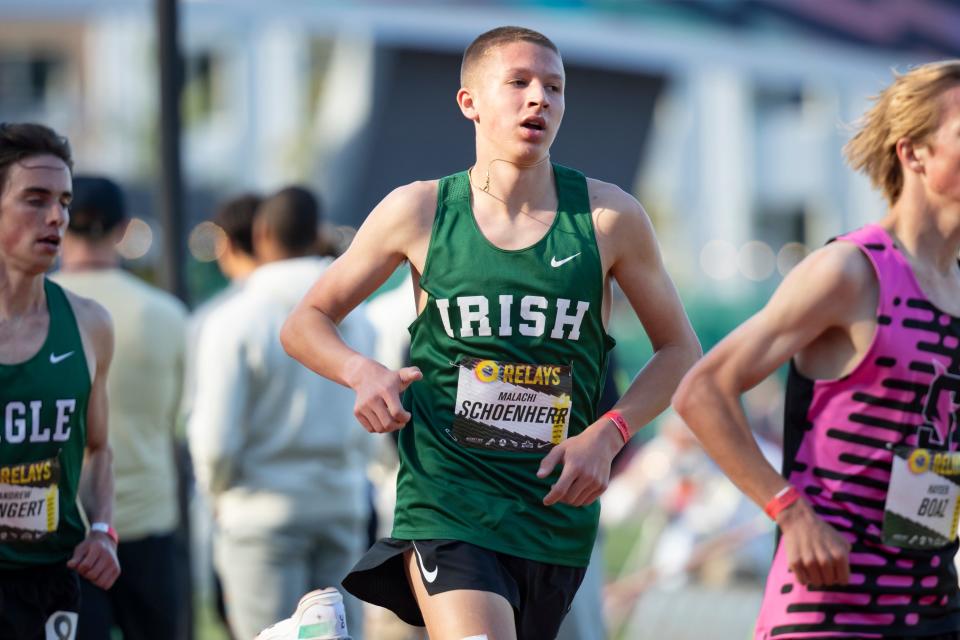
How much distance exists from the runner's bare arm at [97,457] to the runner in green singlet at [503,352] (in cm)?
80

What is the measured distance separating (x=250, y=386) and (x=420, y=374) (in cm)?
295

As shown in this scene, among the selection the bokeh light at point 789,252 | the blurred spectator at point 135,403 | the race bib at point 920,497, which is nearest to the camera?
the race bib at point 920,497

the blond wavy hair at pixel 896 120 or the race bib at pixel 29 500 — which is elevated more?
the blond wavy hair at pixel 896 120

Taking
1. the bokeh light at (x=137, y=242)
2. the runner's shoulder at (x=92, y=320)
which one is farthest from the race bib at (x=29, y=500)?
the bokeh light at (x=137, y=242)

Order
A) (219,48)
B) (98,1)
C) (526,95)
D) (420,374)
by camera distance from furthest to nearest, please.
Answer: (219,48) < (98,1) < (526,95) < (420,374)

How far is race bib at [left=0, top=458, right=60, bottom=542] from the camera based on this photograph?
15.3ft

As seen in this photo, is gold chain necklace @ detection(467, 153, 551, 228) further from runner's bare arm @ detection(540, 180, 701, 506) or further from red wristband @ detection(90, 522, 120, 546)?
red wristband @ detection(90, 522, 120, 546)

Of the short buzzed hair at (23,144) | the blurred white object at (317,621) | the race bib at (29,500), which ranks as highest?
the short buzzed hair at (23,144)

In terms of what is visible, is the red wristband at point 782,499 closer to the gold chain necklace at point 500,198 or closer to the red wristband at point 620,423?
the red wristband at point 620,423

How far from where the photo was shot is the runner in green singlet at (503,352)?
430 cm

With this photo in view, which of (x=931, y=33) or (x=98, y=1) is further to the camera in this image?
(x=98, y=1)

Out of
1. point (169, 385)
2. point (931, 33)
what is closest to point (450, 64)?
point (931, 33)

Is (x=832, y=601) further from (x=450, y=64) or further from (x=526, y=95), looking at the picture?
(x=450, y=64)

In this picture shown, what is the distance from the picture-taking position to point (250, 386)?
22.7 ft
